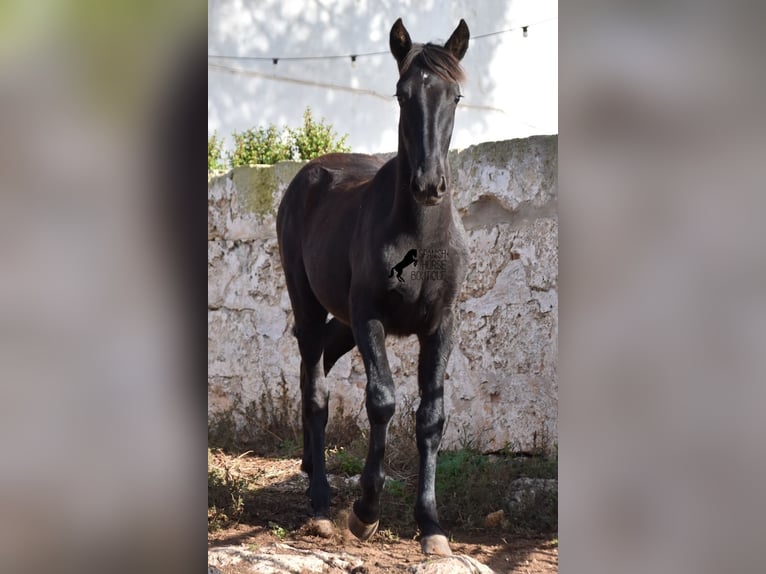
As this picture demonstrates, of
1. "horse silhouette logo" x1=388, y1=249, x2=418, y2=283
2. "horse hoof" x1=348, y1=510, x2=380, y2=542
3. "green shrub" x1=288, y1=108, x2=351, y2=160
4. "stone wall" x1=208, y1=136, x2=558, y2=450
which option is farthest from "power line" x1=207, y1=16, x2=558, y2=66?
"horse hoof" x1=348, y1=510, x2=380, y2=542

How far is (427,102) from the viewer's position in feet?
12.8

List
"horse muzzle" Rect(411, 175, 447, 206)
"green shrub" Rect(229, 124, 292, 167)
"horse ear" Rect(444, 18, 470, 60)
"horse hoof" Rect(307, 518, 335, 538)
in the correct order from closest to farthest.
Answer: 1. "horse muzzle" Rect(411, 175, 447, 206)
2. "horse ear" Rect(444, 18, 470, 60)
3. "horse hoof" Rect(307, 518, 335, 538)
4. "green shrub" Rect(229, 124, 292, 167)

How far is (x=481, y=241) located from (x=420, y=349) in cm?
56

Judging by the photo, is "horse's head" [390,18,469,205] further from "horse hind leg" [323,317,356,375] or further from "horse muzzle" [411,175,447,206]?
"horse hind leg" [323,317,356,375]

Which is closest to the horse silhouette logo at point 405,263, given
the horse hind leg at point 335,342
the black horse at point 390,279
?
the black horse at point 390,279

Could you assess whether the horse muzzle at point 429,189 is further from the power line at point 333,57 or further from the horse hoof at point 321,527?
the horse hoof at point 321,527

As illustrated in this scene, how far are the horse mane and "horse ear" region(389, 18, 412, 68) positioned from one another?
24mm

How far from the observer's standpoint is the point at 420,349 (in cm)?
402

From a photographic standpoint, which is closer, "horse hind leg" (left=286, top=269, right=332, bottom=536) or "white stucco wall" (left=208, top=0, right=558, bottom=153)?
"white stucco wall" (left=208, top=0, right=558, bottom=153)

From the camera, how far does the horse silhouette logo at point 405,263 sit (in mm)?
3918

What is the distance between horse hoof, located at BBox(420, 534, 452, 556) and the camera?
3924 mm

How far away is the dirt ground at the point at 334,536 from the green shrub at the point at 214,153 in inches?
51.2
